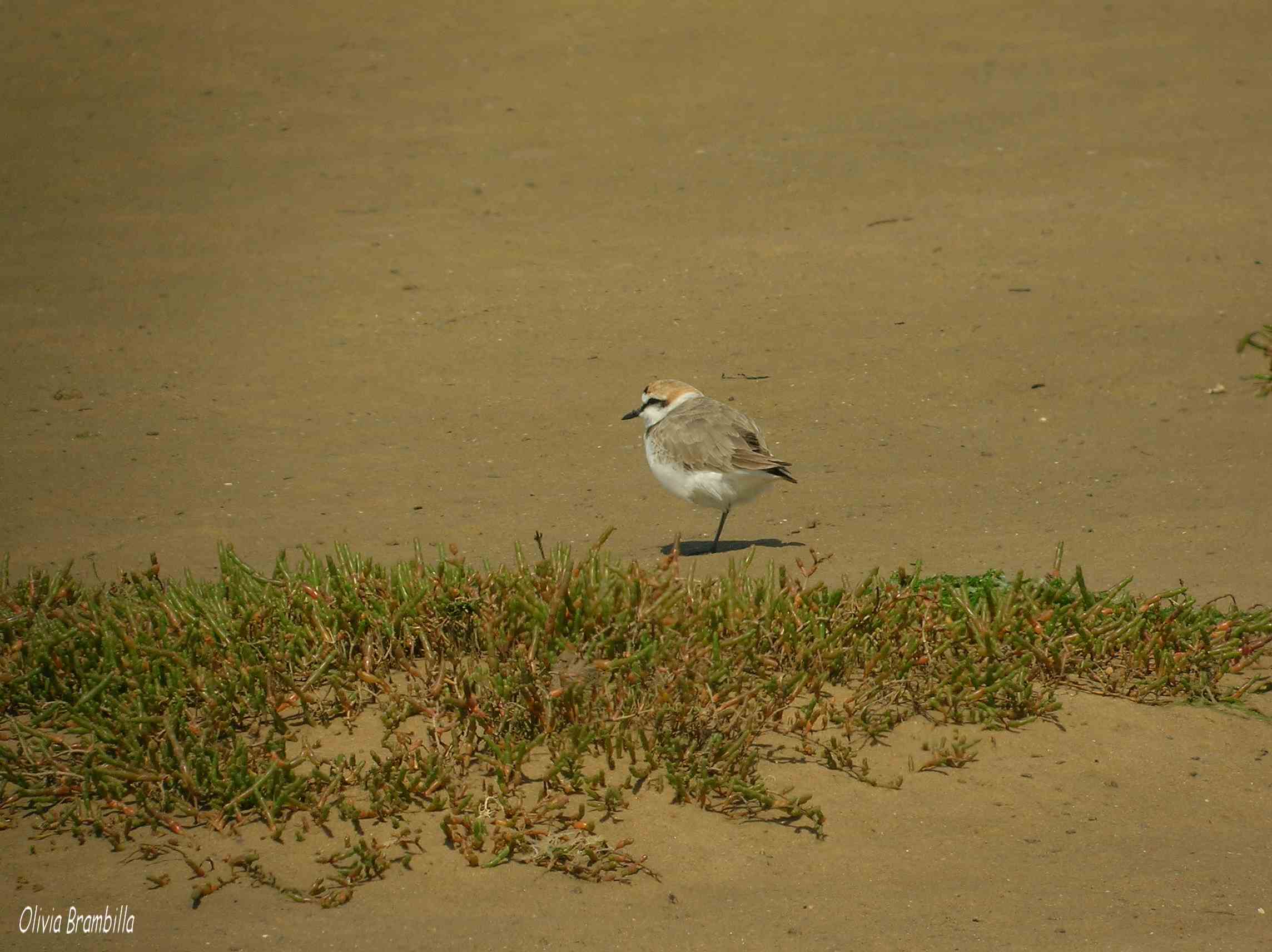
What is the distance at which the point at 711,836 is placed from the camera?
4.88m

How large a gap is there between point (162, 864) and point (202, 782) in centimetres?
29

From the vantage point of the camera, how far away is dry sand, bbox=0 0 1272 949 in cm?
475

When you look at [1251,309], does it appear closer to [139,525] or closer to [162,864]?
[139,525]

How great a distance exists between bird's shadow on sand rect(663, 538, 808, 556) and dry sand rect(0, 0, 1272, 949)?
99mm

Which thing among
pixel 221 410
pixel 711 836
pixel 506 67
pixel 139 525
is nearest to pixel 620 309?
pixel 221 410

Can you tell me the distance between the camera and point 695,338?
10.5 meters

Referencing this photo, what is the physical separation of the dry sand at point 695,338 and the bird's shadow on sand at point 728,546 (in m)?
0.10

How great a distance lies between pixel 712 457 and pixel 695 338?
3.15 metres
